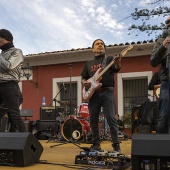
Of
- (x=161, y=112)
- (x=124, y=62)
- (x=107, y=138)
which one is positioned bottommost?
(x=107, y=138)

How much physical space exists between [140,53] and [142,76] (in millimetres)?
844

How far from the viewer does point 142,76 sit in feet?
35.0

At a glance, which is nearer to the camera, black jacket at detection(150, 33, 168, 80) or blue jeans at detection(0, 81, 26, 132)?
black jacket at detection(150, 33, 168, 80)

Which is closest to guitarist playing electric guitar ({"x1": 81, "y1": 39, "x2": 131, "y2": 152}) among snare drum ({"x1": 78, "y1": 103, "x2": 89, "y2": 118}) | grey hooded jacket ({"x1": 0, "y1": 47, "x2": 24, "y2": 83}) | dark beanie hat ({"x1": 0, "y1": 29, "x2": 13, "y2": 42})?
grey hooded jacket ({"x1": 0, "y1": 47, "x2": 24, "y2": 83})

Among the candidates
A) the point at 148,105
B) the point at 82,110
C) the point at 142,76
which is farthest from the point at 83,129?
the point at 142,76

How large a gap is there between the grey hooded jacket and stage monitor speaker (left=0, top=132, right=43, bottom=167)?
2.99 feet

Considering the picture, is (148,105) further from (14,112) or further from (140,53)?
(14,112)

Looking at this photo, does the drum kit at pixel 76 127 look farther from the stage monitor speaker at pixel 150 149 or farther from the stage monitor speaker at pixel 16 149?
the stage monitor speaker at pixel 150 149

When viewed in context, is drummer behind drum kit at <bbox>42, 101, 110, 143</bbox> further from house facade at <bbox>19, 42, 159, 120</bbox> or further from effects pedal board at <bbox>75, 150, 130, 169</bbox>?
effects pedal board at <bbox>75, 150, 130, 169</bbox>

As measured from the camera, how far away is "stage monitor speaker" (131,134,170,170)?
253 centimetres

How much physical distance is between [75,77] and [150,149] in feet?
29.8

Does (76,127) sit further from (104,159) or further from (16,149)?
(16,149)

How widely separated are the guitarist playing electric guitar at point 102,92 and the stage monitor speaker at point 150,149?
1514 millimetres

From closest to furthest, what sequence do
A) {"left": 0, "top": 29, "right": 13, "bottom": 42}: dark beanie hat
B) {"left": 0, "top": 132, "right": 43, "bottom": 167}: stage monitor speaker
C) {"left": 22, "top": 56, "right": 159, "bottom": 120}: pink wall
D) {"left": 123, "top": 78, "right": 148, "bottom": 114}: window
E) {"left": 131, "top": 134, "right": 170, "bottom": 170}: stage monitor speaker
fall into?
1. {"left": 131, "top": 134, "right": 170, "bottom": 170}: stage monitor speaker
2. {"left": 0, "top": 132, "right": 43, "bottom": 167}: stage monitor speaker
3. {"left": 0, "top": 29, "right": 13, "bottom": 42}: dark beanie hat
4. {"left": 123, "top": 78, "right": 148, "bottom": 114}: window
5. {"left": 22, "top": 56, "right": 159, "bottom": 120}: pink wall
